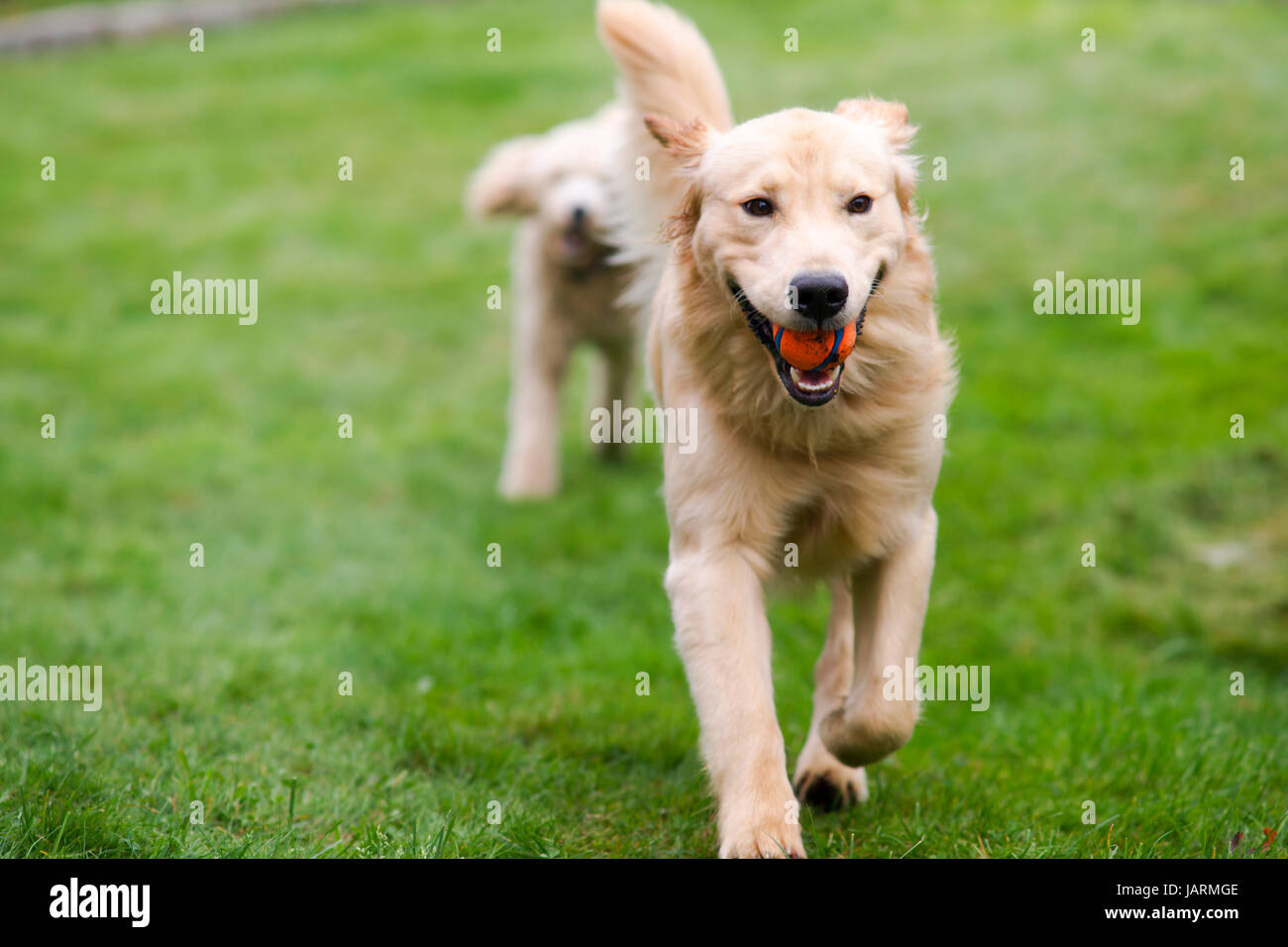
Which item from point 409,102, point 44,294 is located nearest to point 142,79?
point 409,102

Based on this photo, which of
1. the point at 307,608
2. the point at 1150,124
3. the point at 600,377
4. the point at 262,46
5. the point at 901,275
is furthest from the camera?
the point at 262,46

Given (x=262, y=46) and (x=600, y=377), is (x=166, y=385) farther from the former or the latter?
(x=262, y=46)

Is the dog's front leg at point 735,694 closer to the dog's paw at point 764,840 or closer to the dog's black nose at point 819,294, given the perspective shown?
the dog's paw at point 764,840

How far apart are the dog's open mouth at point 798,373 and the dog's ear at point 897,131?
0.36 metres

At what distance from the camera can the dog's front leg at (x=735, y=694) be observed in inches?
129

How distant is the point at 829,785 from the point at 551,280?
4495 mm

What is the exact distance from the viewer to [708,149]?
370cm

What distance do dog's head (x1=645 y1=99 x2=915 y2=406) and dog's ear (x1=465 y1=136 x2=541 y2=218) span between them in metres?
4.16

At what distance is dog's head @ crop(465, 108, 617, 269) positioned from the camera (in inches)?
289

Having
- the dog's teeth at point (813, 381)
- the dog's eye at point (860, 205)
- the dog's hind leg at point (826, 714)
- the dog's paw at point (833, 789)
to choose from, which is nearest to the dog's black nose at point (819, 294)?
the dog's teeth at point (813, 381)

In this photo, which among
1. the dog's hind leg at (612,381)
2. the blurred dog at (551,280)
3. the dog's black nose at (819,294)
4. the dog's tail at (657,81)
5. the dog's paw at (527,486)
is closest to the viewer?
the dog's black nose at (819,294)

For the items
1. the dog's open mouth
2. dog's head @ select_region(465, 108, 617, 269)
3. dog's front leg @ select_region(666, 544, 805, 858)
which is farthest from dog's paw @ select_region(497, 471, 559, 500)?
the dog's open mouth

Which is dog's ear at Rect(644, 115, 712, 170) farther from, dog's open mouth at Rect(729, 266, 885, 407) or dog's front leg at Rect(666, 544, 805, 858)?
dog's front leg at Rect(666, 544, 805, 858)

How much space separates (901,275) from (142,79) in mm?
14605
